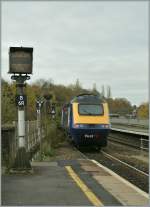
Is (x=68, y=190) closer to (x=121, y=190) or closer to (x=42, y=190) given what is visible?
(x=42, y=190)

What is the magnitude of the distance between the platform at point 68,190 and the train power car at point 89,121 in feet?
44.8

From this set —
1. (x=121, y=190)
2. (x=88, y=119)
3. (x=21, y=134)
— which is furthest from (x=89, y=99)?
(x=121, y=190)

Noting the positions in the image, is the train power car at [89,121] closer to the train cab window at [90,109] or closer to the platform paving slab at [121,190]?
the train cab window at [90,109]

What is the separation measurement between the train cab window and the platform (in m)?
14.2

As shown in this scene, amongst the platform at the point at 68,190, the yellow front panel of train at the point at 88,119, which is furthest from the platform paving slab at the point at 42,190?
the yellow front panel of train at the point at 88,119

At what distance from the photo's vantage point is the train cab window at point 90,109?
94.2 ft

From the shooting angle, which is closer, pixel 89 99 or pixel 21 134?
pixel 21 134

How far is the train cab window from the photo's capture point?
94.2 ft

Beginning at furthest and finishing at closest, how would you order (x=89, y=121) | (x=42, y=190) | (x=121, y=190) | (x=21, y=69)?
(x=89, y=121)
(x=21, y=69)
(x=121, y=190)
(x=42, y=190)

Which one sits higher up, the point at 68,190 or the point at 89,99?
the point at 89,99

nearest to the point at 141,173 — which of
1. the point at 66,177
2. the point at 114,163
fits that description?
the point at 114,163

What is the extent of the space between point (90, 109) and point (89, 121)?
31.4 inches

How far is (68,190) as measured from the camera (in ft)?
35.2

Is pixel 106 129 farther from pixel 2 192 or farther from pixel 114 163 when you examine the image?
pixel 2 192
